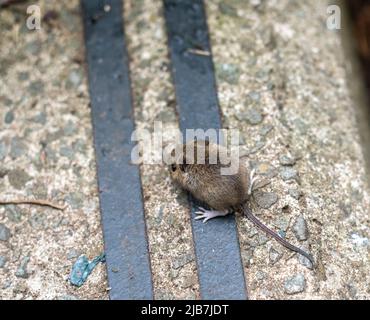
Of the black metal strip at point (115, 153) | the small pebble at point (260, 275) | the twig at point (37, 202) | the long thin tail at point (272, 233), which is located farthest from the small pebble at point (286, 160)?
the twig at point (37, 202)

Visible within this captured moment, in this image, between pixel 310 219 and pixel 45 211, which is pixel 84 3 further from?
pixel 310 219

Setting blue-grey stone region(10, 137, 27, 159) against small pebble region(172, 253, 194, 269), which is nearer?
small pebble region(172, 253, 194, 269)

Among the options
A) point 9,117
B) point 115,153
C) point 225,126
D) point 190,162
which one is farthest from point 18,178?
point 225,126

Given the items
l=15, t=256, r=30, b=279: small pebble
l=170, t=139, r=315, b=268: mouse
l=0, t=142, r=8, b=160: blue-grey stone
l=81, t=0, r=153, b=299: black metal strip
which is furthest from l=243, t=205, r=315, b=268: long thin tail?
l=0, t=142, r=8, b=160: blue-grey stone

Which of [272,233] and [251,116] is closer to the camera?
[272,233]

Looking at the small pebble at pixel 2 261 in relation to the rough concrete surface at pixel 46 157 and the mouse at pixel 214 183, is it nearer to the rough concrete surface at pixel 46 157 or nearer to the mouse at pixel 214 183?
the rough concrete surface at pixel 46 157

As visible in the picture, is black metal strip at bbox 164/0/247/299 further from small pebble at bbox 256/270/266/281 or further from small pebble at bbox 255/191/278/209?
small pebble at bbox 255/191/278/209

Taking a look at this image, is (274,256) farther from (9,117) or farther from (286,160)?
(9,117)
